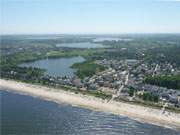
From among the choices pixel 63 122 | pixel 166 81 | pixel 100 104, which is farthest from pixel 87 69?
pixel 63 122

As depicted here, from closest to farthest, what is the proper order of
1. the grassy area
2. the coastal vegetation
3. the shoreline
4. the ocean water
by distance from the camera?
the ocean water, the shoreline, the coastal vegetation, the grassy area

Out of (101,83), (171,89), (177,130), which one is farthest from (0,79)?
(177,130)

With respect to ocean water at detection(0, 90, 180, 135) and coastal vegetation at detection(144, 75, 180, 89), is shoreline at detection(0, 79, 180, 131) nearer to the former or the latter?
ocean water at detection(0, 90, 180, 135)

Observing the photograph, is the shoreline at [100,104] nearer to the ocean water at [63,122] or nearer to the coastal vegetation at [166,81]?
the ocean water at [63,122]

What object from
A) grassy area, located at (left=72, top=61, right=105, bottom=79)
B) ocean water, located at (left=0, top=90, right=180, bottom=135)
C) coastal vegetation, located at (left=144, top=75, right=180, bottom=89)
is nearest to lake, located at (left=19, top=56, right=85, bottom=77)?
grassy area, located at (left=72, top=61, right=105, bottom=79)

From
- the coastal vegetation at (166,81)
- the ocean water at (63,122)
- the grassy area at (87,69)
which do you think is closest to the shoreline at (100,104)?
the ocean water at (63,122)
